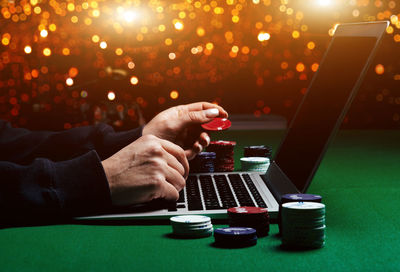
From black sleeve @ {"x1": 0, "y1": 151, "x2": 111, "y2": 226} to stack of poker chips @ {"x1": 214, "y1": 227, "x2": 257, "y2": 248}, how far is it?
0.89ft

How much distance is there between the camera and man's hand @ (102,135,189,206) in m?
1.04

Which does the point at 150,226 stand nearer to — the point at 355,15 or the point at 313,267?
the point at 313,267

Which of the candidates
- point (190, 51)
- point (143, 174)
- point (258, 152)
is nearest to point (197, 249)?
point (143, 174)

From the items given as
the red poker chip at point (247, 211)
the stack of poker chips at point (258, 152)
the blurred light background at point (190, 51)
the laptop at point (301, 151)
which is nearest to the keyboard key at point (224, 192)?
the laptop at point (301, 151)

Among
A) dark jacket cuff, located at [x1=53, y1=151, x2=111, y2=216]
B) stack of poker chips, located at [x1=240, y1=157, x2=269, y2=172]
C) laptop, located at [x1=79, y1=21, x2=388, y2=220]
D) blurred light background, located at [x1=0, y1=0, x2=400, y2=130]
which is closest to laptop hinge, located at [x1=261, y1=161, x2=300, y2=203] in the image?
laptop, located at [x1=79, y1=21, x2=388, y2=220]

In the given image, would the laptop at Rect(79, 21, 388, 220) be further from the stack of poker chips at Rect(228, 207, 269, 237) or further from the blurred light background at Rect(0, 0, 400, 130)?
the blurred light background at Rect(0, 0, 400, 130)

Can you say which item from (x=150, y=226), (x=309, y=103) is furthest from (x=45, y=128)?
(x=150, y=226)

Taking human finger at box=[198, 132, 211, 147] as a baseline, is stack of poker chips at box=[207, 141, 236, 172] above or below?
below

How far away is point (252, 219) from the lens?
2.99ft

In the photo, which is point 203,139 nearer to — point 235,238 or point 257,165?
point 257,165

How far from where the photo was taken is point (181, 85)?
21.8 ft

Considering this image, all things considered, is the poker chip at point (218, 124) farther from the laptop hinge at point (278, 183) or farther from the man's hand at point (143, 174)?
the man's hand at point (143, 174)

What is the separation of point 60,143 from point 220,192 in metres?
0.61

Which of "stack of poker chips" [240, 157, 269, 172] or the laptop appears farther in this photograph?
"stack of poker chips" [240, 157, 269, 172]
